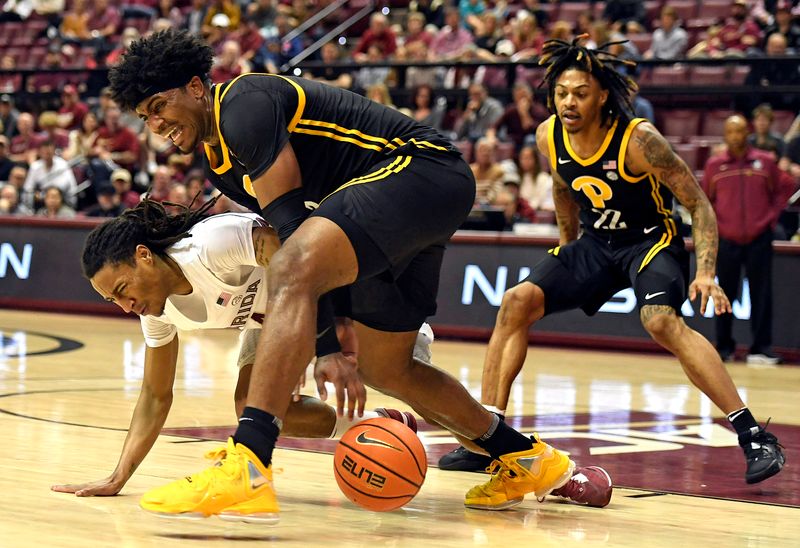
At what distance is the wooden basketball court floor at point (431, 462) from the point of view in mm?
3932

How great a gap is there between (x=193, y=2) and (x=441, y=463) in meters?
15.6

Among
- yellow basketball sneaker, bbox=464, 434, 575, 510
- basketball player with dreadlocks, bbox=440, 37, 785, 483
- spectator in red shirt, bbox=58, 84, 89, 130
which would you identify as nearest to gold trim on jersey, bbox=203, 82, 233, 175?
yellow basketball sneaker, bbox=464, 434, 575, 510

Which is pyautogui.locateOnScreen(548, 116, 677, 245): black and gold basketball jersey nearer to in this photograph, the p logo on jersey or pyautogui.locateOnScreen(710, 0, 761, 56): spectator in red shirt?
the p logo on jersey

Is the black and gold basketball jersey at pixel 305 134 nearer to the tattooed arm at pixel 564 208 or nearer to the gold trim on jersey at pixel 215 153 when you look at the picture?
the gold trim on jersey at pixel 215 153

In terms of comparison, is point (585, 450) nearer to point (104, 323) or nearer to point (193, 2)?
point (104, 323)

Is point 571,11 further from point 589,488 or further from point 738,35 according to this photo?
point 589,488

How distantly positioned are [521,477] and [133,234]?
157 cm

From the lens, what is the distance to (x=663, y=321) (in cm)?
559

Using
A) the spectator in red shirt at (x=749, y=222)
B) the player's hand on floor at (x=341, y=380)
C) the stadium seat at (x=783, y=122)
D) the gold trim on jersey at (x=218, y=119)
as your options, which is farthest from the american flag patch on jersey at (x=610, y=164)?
the stadium seat at (x=783, y=122)

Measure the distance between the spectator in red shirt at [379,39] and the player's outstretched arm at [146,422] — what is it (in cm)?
1266

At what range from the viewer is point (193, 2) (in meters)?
19.9

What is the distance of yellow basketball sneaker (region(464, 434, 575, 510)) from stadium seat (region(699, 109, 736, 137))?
9.81 metres

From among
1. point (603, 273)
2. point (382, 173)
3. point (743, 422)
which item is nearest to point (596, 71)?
point (603, 273)

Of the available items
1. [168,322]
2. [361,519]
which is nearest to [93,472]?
[168,322]
